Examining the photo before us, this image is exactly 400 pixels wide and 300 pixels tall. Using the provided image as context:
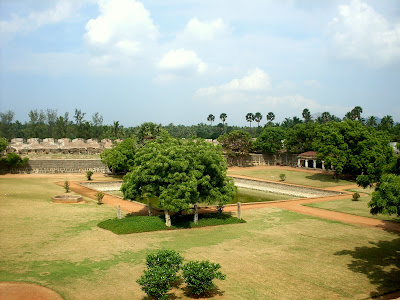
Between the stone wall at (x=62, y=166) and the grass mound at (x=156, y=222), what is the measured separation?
27588mm

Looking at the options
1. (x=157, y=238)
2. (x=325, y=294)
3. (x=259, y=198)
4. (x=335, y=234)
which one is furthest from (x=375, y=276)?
(x=259, y=198)

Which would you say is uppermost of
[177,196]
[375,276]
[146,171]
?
[146,171]

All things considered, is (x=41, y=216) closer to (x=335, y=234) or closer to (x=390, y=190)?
(x=335, y=234)

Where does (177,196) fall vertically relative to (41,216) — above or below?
above

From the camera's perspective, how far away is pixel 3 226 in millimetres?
18516

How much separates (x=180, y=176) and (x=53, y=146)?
Result: 40838mm

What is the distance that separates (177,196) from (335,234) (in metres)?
8.76

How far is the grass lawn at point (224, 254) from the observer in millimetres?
11930

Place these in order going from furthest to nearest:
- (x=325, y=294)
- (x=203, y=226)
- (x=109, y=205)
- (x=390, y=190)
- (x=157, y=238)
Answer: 1. (x=109, y=205)
2. (x=203, y=226)
3. (x=157, y=238)
4. (x=390, y=190)
5. (x=325, y=294)

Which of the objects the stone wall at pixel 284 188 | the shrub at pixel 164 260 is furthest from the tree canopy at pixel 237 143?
the shrub at pixel 164 260

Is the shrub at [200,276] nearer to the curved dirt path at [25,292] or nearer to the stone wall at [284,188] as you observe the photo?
the curved dirt path at [25,292]

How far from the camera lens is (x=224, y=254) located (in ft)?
50.5

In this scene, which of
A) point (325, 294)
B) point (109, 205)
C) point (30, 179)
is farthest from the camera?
point (30, 179)

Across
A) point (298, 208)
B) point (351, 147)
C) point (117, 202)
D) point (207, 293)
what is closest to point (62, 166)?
point (117, 202)
